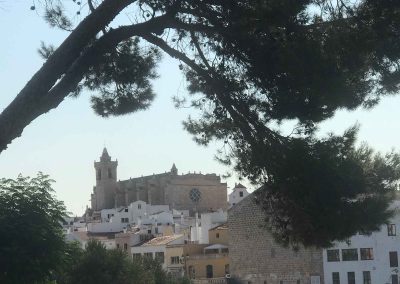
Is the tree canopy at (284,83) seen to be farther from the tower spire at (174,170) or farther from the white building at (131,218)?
the tower spire at (174,170)

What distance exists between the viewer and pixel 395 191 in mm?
10297

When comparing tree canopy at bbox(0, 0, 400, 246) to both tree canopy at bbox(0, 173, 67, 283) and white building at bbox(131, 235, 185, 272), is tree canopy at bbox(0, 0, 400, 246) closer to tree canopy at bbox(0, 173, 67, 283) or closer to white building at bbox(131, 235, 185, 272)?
tree canopy at bbox(0, 173, 67, 283)

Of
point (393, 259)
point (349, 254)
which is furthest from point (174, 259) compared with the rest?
point (393, 259)

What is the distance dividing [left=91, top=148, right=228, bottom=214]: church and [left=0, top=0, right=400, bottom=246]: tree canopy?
8936 centimetres

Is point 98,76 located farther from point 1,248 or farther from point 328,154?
point 1,248

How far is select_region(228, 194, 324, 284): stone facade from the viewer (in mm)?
44844

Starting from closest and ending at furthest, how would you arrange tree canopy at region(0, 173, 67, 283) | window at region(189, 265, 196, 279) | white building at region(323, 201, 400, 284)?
tree canopy at region(0, 173, 67, 283) < white building at region(323, 201, 400, 284) < window at region(189, 265, 196, 279)

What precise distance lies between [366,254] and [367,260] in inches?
13.6

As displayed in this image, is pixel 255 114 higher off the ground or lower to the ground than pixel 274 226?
higher

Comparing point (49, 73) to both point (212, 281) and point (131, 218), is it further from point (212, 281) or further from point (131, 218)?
point (131, 218)

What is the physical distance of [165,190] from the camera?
106 metres

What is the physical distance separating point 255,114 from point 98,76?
2.57 meters

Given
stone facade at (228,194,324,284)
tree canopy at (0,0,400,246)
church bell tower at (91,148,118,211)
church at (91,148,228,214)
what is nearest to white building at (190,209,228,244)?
stone facade at (228,194,324,284)

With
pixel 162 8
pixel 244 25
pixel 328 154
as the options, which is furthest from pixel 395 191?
pixel 162 8
